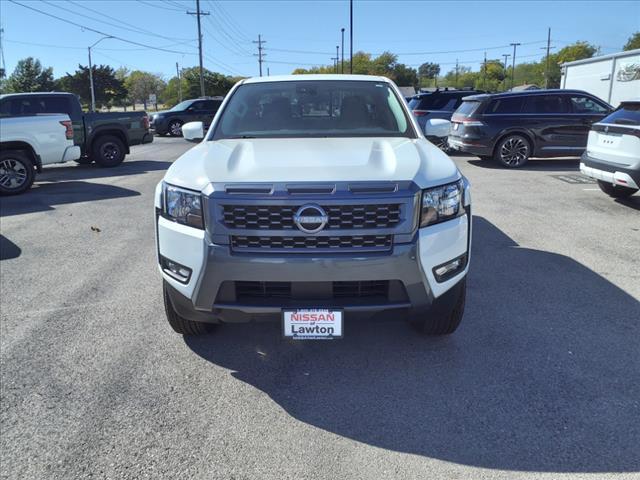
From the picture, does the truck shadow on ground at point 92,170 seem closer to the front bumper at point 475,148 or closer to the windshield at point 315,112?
the front bumper at point 475,148

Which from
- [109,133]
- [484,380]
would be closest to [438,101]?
[109,133]

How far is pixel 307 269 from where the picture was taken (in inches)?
110

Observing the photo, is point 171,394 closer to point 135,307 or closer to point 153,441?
point 153,441

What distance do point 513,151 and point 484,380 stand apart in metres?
10.2

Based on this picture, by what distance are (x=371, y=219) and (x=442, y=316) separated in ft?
2.75

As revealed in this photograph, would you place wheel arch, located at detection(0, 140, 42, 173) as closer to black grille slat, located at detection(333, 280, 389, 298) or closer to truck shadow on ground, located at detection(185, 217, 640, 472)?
truck shadow on ground, located at detection(185, 217, 640, 472)

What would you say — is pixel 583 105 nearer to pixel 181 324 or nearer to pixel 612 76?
pixel 181 324

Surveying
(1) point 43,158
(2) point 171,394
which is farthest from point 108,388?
(1) point 43,158

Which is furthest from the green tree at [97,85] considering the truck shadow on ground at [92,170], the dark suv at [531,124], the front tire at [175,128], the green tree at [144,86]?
the dark suv at [531,124]

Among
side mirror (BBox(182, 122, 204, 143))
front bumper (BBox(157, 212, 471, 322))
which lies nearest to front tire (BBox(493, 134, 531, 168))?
side mirror (BBox(182, 122, 204, 143))

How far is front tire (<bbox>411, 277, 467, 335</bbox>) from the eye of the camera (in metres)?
3.07

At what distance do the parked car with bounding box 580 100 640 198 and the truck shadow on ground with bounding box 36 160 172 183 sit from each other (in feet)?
32.7

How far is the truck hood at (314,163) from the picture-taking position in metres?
2.93

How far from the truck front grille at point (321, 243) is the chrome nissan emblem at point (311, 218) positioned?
63 millimetres
